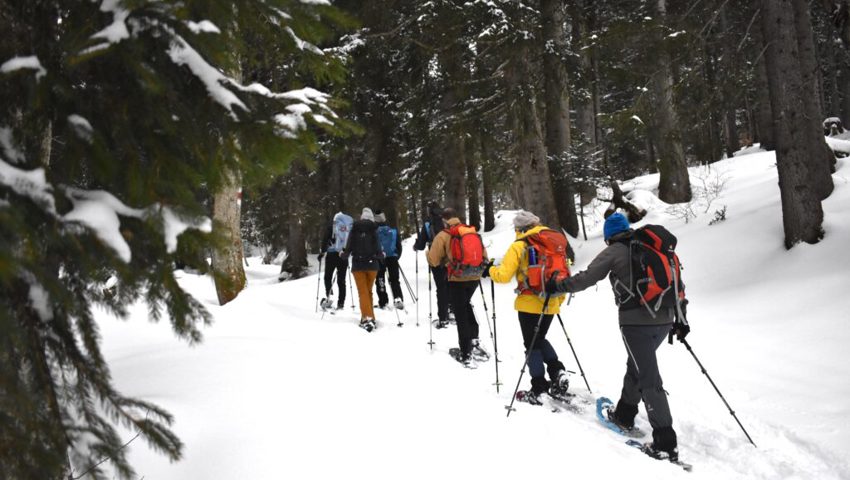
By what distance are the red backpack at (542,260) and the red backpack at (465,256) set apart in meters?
1.55

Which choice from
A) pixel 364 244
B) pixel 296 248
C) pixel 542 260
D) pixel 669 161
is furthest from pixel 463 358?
pixel 296 248

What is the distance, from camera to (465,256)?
7078mm

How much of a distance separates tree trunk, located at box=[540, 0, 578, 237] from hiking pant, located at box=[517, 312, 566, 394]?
6.92 metres

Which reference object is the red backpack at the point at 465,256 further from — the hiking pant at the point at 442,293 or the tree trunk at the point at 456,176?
the tree trunk at the point at 456,176

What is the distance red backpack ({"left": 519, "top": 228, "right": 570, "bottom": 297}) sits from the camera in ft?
17.8

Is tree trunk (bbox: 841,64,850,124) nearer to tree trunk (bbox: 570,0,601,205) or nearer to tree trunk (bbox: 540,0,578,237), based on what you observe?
tree trunk (bbox: 570,0,601,205)

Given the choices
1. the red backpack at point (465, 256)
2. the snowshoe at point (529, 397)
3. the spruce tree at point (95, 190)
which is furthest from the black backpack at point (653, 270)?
the spruce tree at point (95, 190)

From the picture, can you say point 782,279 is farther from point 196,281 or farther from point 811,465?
point 196,281

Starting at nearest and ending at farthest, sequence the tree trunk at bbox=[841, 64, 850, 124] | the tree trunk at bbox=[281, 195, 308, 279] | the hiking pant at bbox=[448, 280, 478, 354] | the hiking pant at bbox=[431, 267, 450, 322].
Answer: the hiking pant at bbox=[448, 280, 478, 354], the hiking pant at bbox=[431, 267, 450, 322], the tree trunk at bbox=[841, 64, 850, 124], the tree trunk at bbox=[281, 195, 308, 279]

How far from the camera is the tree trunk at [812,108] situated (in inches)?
355

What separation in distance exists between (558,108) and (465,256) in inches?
238

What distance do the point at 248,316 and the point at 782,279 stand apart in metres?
8.25

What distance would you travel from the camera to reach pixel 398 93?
16703mm

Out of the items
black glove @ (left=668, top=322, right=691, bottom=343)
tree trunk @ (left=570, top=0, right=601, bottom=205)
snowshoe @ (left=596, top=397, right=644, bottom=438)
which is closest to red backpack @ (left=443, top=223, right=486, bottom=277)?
snowshoe @ (left=596, top=397, right=644, bottom=438)
